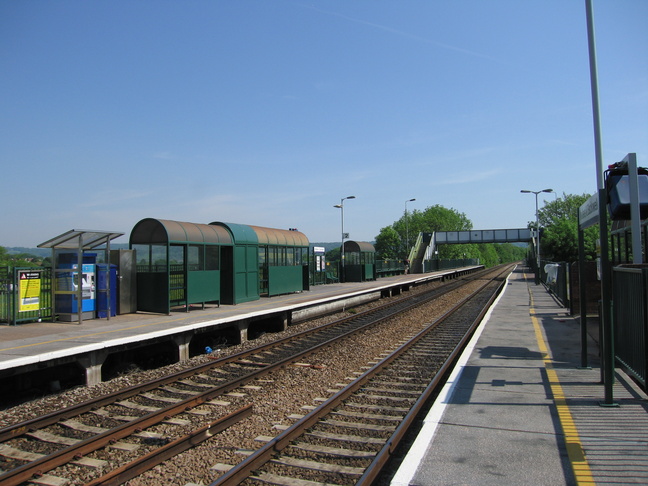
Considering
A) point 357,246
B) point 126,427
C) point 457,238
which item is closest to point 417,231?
point 457,238

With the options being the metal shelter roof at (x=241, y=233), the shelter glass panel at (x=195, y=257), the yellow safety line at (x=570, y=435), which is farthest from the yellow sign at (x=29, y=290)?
the yellow safety line at (x=570, y=435)

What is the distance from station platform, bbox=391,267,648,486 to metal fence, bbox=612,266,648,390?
56 centimetres

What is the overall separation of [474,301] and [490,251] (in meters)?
134

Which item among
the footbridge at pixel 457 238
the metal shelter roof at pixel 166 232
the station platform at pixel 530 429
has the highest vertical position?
the footbridge at pixel 457 238

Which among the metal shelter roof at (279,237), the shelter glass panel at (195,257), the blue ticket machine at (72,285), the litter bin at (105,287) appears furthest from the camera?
the metal shelter roof at (279,237)

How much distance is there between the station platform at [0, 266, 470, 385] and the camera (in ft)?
26.2

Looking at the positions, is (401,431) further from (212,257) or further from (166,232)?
(212,257)

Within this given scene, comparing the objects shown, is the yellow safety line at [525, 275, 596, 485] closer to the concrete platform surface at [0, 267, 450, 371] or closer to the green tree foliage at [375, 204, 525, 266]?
the concrete platform surface at [0, 267, 450, 371]

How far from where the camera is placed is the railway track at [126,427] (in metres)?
5.17

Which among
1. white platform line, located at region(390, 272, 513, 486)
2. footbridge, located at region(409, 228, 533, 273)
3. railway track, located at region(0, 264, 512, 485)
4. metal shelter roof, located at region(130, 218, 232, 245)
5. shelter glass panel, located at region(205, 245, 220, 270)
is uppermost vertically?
footbridge, located at region(409, 228, 533, 273)

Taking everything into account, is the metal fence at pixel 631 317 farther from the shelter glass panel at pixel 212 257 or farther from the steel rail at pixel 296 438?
the shelter glass panel at pixel 212 257

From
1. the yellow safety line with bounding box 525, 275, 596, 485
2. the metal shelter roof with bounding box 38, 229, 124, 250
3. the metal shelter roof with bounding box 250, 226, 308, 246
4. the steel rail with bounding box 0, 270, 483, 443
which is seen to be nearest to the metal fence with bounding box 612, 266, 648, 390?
the yellow safety line with bounding box 525, 275, 596, 485

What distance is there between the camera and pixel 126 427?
6.07m

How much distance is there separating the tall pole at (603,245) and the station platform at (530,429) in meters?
0.45
